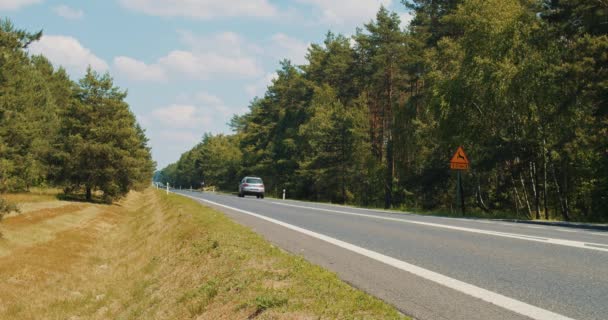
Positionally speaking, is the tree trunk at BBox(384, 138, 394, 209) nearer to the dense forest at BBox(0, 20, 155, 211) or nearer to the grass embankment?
the dense forest at BBox(0, 20, 155, 211)

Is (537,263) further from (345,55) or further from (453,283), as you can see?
(345,55)

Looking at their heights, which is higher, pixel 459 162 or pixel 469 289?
pixel 459 162

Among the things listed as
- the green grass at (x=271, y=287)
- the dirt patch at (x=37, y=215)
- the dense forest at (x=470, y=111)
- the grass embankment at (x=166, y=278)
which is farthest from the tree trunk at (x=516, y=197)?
the dirt patch at (x=37, y=215)

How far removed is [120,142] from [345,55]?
28.2m

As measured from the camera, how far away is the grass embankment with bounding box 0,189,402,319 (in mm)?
5340

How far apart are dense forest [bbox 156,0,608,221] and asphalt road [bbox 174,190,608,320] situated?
14807mm

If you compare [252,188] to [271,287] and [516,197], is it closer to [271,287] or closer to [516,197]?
[516,197]

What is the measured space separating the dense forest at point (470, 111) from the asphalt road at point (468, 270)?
14807 millimetres

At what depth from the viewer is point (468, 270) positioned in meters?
6.21

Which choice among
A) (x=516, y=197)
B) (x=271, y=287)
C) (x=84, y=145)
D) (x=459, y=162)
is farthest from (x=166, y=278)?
(x=84, y=145)

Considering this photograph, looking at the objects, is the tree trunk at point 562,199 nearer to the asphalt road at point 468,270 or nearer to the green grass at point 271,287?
the asphalt road at point 468,270

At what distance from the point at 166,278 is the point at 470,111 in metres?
22.1

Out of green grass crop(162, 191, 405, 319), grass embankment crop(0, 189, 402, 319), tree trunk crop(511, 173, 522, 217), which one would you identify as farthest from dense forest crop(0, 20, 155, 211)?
green grass crop(162, 191, 405, 319)

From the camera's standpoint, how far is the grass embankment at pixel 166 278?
17.5 feet
